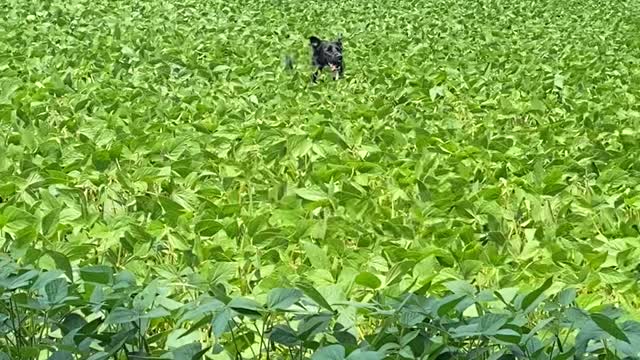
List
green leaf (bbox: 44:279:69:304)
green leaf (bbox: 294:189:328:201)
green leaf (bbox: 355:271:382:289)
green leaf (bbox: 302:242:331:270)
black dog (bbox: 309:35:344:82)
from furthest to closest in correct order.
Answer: black dog (bbox: 309:35:344:82) → green leaf (bbox: 294:189:328:201) → green leaf (bbox: 302:242:331:270) → green leaf (bbox: 355:271:382:289) → green leaf (bbox: 44:279:69:304)

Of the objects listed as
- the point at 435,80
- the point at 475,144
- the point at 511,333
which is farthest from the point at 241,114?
the point at 511,333

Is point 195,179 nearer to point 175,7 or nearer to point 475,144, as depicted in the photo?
point 475,144

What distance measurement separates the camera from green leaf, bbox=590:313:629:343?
1.76 m

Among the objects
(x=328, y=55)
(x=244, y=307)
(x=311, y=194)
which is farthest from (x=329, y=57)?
(x=244, y=307)

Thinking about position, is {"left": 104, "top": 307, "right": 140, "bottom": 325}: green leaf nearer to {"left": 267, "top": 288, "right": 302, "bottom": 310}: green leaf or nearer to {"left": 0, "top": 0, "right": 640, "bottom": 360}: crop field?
{"left": 0, "top": 0, "right": 640, "bottom": 360}: crop field

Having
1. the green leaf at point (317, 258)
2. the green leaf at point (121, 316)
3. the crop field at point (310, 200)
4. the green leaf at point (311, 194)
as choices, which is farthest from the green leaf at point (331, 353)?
the green leaf at point (311, 194)

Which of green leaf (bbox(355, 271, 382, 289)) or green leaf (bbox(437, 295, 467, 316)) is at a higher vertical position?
green leaf (bbox(437, 295, 467, 316))

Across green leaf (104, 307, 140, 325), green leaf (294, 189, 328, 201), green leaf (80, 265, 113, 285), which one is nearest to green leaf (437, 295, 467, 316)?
green leaf (104, 307, 140, 325)

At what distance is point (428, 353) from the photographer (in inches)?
73.9

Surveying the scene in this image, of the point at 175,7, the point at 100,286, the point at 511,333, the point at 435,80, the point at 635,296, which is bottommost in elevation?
the point at 175,7

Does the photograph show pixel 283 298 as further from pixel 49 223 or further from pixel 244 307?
pixel 49 223

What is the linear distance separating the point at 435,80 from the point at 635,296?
131 inches

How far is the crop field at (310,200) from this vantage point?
6.45 feet

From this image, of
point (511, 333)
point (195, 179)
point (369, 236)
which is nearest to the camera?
point (511, 333)
